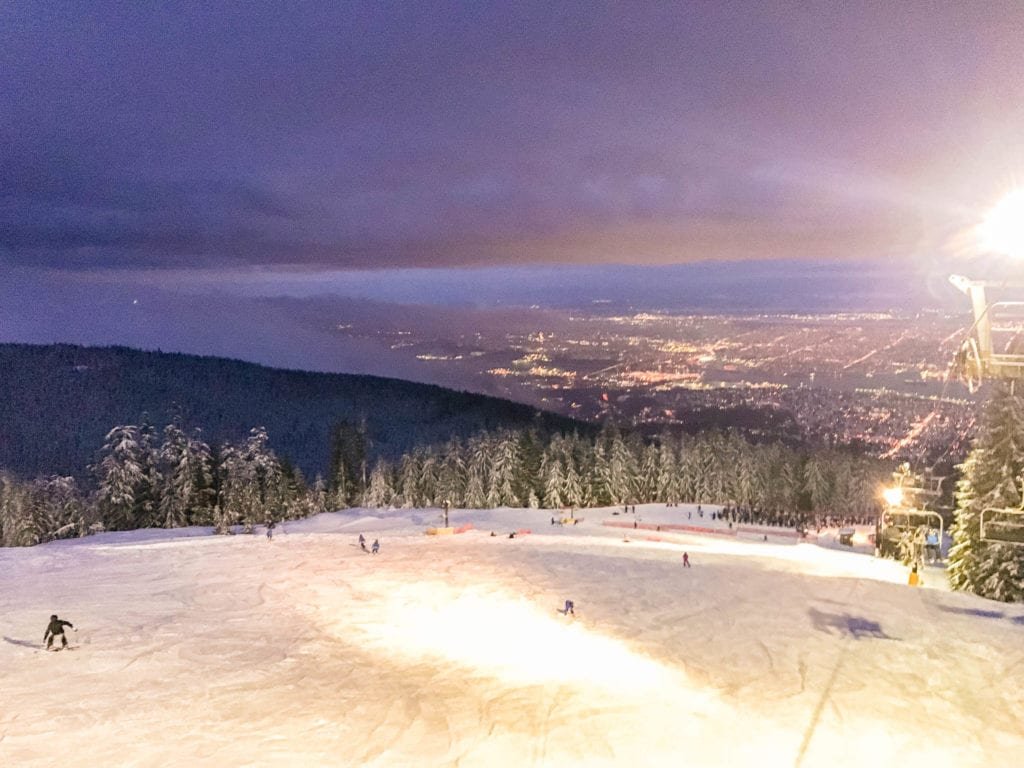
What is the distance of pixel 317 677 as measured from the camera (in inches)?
821

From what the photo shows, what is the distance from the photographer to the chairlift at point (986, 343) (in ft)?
38.7

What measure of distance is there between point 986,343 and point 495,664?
16639mm

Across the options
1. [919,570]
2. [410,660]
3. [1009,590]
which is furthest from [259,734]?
[919,570]

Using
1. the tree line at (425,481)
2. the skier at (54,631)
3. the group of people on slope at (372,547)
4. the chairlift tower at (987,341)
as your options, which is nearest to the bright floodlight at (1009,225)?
the chairlift tower at (987,341)

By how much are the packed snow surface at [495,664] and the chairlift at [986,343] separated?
32.1 ft

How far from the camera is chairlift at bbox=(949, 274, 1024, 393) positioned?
11.8 meters

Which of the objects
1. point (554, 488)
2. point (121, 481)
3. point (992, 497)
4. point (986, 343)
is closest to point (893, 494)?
point (992, 497)

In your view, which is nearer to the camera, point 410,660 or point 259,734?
point 259,734

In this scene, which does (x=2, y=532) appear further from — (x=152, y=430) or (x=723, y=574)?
(x=723, y=574)

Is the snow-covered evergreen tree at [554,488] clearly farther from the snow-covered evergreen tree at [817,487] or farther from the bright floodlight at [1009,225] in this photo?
the bright floodlight at [1009,225]

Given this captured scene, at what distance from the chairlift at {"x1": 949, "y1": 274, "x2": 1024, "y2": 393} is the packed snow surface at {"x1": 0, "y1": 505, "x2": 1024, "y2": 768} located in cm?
978

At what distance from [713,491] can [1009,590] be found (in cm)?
5935

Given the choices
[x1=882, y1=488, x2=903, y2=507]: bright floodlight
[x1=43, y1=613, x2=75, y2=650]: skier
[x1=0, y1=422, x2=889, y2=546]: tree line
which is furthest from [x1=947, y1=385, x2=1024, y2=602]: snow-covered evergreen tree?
[x1=43, y1=613, x2=75, y2=650]: skier

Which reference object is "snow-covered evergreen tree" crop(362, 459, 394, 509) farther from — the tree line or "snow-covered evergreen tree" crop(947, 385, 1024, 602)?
"snow-covered evergreen tree" crop(947, 385, 1024, 602)
